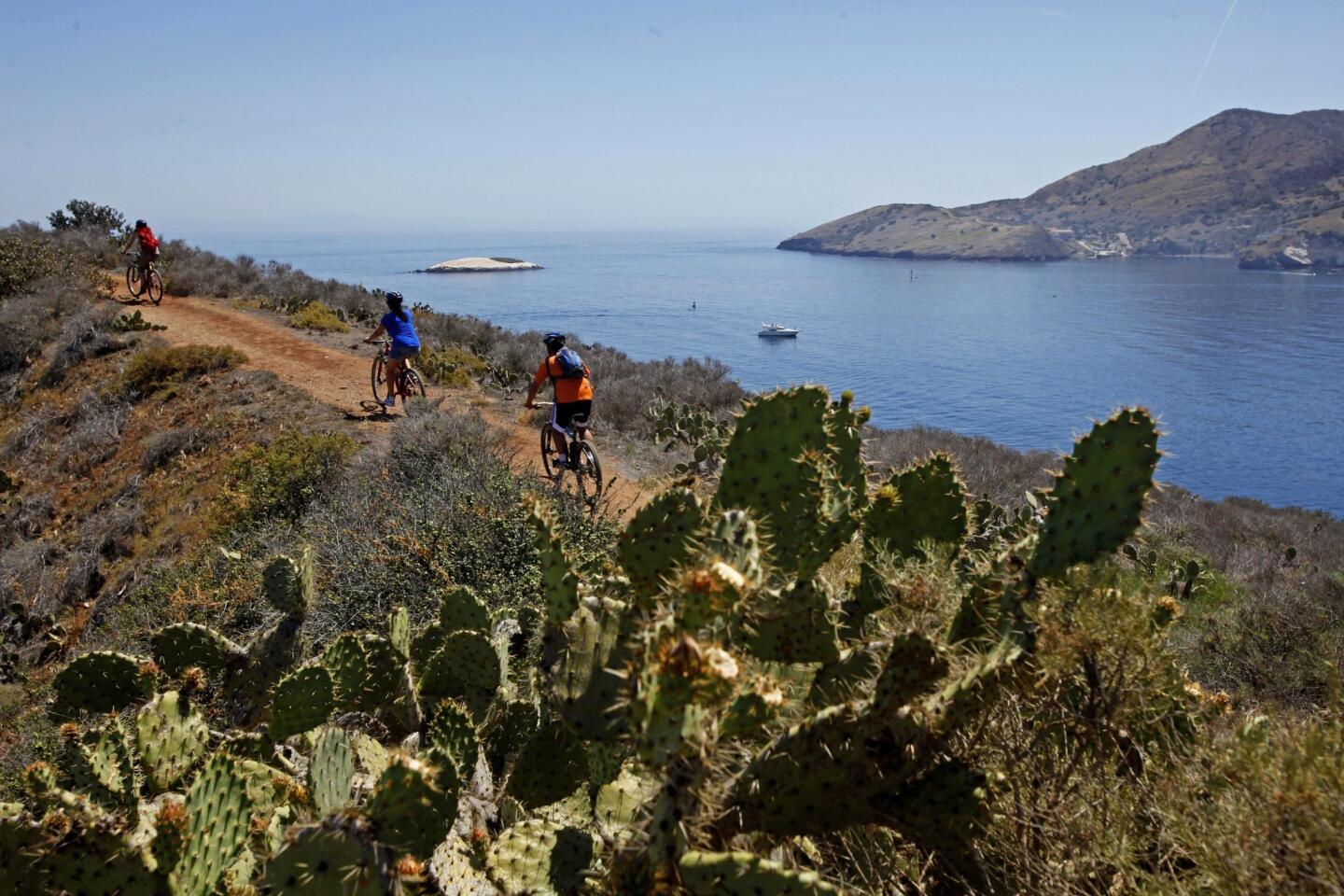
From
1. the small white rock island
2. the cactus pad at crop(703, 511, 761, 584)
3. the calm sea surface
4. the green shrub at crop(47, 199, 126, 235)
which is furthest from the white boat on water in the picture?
the small white rock island

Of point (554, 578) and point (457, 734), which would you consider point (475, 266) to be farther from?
point (554, 578)

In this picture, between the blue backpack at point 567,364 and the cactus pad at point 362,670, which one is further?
the blue backpack at point 567,364

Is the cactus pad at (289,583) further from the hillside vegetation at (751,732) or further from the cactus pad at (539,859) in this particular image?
the cactus pad at (539,859)

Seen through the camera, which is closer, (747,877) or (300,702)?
(747,877)

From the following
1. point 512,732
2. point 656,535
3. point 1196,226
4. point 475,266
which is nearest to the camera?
point 656,535

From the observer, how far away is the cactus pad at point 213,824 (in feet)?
7.54

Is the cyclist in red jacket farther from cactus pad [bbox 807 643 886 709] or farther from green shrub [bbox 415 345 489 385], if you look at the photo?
cactus pad [bbox 807 643 886 709]

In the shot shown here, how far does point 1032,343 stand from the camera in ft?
199

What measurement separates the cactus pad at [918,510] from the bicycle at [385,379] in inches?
385

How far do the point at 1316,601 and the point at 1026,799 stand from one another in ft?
29.5

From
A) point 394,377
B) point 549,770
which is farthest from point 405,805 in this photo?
point 394,377

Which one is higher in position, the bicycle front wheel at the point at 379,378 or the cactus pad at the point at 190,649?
the bicycle front wheel at the point at 379,378

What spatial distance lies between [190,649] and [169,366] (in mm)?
14200

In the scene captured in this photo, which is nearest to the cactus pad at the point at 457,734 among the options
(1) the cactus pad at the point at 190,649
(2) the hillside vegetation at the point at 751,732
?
(2) the hillside vegetation at the point at 751,732
